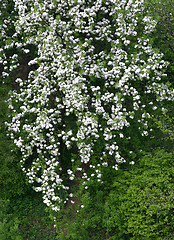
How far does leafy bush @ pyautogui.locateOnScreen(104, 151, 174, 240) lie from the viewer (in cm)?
536

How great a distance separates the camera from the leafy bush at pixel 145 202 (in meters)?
5.36

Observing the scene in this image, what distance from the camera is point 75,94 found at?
17.9 feet

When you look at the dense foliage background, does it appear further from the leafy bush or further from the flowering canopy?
the flowering canopy

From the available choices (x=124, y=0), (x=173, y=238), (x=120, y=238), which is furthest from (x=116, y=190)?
(x=124, y=0)

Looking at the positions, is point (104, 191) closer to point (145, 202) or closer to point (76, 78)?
point (145, 202)

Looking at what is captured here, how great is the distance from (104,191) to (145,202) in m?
1.85

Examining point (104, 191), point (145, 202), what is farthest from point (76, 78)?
point (104, 191)

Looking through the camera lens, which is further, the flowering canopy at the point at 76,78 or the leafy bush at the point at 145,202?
the flowering canopy at the point at 76,78

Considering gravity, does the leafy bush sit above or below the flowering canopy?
below

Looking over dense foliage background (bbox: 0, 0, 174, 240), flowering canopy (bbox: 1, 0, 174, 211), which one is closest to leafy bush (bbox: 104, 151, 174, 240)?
dense foliage background (bbox: 0, 0, 174, 240)

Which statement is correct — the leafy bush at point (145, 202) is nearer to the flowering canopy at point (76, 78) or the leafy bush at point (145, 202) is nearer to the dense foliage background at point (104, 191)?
the dense foliage background at point (104, 191)

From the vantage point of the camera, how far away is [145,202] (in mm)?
5586

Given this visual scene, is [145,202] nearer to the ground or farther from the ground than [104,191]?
nearer to the ground

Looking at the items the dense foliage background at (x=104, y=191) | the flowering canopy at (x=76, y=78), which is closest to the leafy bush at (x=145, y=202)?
the dense foliage background at (x=104, y=191)
